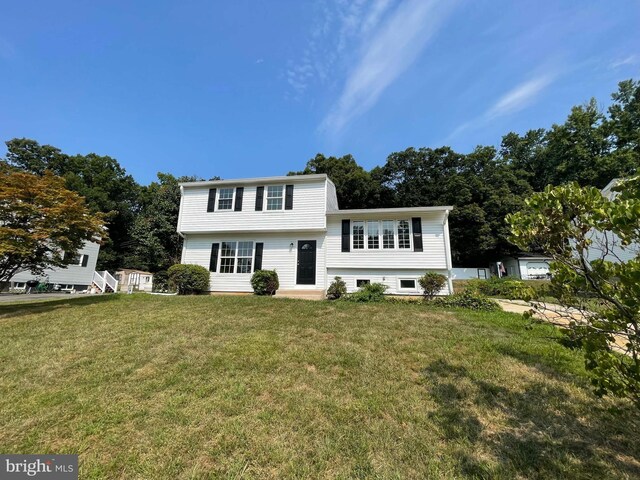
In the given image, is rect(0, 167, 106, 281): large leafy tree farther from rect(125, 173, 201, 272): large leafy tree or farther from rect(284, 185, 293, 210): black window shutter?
rect(125, 173, 201, 272): large leafy tree

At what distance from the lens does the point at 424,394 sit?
375cm

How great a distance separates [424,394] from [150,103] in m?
17.4

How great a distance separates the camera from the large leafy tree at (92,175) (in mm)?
34406

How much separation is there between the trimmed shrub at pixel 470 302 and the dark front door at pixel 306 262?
567 cm

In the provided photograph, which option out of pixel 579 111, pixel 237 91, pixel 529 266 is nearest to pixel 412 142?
pixel 529 266

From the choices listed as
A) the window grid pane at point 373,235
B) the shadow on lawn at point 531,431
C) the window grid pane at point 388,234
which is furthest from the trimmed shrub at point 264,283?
the shadow on lawn at point 531,431

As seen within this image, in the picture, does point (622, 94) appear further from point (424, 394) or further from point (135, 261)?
point (135, 261)

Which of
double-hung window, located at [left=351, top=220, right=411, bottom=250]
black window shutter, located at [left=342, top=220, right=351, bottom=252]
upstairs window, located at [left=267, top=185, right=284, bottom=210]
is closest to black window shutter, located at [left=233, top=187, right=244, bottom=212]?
upstairs window, located at [left=267, top=185, right=284, bottom=210]

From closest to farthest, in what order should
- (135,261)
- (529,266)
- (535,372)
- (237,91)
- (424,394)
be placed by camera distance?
(424,394)
(535,372)
(237,91)
(529,266)
(135,261)

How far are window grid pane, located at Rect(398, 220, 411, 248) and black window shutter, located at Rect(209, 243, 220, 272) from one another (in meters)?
9.33

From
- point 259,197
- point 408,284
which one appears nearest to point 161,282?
point 259,197

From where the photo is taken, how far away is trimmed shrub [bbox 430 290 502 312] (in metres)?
9.41

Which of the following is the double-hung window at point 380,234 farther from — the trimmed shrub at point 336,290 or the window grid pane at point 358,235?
the trimmed shrub at point 336,290

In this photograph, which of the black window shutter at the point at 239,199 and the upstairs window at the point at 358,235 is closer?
the upstairs window at the point at 358,235
